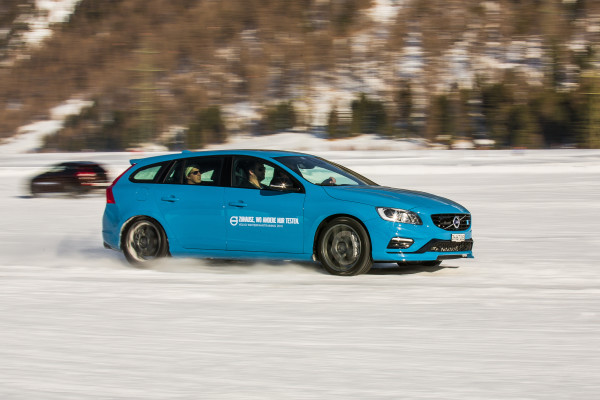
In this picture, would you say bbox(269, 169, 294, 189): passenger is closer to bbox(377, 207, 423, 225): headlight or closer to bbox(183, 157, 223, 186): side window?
bbox(183, 157, 223, 186): side window

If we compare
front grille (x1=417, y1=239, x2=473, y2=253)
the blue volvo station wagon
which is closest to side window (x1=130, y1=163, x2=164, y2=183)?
the blue volvo station wagon

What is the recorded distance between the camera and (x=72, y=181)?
2914 cm

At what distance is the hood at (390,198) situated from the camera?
962 cm

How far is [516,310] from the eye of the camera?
24.6ft

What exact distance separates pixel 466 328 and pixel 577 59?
111 metres

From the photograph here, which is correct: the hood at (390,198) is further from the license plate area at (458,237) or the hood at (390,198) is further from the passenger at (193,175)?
the passenger at (193,175)

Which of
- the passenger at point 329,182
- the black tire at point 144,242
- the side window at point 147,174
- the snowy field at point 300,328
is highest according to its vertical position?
the side window at point 147,174

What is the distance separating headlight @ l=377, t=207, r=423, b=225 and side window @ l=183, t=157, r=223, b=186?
2.04 meters

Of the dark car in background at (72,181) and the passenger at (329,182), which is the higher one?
the passenger at (329,182)

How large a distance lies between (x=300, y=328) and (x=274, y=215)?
3.25 m

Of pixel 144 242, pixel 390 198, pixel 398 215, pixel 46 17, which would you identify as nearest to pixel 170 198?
pixel 144 242

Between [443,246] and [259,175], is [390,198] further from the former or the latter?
A: [259,175]

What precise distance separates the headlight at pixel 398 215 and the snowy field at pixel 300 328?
1.99 ft

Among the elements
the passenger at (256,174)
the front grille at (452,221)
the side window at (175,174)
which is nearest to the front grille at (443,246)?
the front grille at (452,221)
